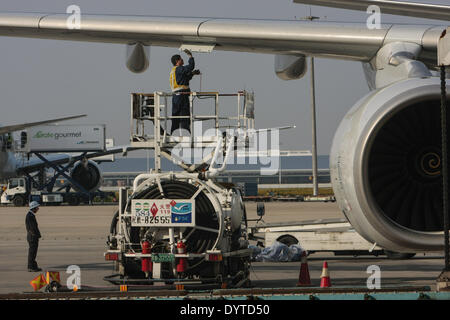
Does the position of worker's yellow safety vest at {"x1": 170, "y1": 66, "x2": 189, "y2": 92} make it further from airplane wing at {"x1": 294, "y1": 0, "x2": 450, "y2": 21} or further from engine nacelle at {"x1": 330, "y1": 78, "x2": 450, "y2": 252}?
engine nacelle at {"x1": 330, "y1": 78, "x2": 450, "y2": 252}

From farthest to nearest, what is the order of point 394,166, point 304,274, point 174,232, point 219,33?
point 304,274 → point 174,232 → point 219,33 → point 394,166

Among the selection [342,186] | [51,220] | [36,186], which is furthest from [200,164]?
[36,186]

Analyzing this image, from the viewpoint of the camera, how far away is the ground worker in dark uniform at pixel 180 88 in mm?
13492

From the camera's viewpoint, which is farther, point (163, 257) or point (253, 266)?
point (253, 266)

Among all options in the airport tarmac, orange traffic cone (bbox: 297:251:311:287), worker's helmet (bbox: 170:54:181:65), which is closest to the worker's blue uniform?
worker's helmet (bbox: 170:54:181:65)

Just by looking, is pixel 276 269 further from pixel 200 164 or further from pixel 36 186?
pixel 36 186

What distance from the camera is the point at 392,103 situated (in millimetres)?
8016

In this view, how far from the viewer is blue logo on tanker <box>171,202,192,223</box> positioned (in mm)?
12125

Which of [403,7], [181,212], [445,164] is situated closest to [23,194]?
[181,212]

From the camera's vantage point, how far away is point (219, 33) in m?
10.9

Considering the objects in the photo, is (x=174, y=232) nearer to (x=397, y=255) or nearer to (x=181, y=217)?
(x=181, y=217)

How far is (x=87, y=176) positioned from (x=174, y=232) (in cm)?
4453

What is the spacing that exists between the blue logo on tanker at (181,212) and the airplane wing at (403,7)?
4.01m

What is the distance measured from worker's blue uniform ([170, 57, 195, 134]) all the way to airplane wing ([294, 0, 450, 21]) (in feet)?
14.0
